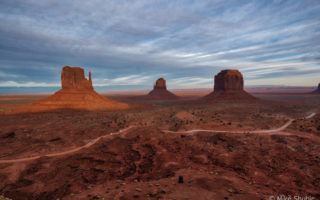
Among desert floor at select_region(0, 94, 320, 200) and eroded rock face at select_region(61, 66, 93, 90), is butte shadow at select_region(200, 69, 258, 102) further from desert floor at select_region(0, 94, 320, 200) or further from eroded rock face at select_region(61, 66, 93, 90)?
desert floor at select_region(0, 94, 320, 200)

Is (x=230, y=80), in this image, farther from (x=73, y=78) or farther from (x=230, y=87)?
(x=73, y=78)

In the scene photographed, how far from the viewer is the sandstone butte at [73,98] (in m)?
65.2

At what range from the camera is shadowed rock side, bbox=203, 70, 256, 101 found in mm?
96375

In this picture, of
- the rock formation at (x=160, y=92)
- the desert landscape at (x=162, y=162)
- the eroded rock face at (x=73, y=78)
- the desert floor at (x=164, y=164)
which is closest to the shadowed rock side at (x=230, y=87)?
the rock formation at (x=160, y=92)

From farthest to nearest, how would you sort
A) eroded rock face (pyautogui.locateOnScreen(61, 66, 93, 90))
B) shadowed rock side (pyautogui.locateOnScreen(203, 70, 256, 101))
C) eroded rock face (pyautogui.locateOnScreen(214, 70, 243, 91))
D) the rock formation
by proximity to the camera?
the rock formation → eroded rock face (pyautogui.locateOnScreen(214, 70, 243, 91)) → shadowed rock side (pyautogui.locateOnScreen(203, 70, 256, 101)) → eroded rock face (pyautogui.locateOnScreen(61, 66, 93, 90))

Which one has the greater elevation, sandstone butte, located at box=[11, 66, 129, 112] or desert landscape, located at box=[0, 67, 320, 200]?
sandstone butte, located at box=[11, 66, 129, 112]

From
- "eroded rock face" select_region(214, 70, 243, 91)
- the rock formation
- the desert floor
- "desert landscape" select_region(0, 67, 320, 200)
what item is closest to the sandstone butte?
"desert landscape" select_region(0, 67, 320, 200)

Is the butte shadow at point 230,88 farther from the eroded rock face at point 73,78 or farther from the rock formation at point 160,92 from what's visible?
the eroded rock face at point 73,78

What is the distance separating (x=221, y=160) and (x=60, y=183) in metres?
14.4

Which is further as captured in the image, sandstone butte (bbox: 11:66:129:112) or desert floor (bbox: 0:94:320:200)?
sandstone butte (bbox: 11:66:129:112)

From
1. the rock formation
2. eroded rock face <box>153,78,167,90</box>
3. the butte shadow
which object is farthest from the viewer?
eroded rock face <box>153,78,167,90</box>

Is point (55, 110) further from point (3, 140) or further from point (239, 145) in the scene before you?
point (239, 145)

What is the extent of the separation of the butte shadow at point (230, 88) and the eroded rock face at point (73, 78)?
54.4 meters

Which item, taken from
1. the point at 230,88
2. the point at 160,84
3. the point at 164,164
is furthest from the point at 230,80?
the point at 164,164
